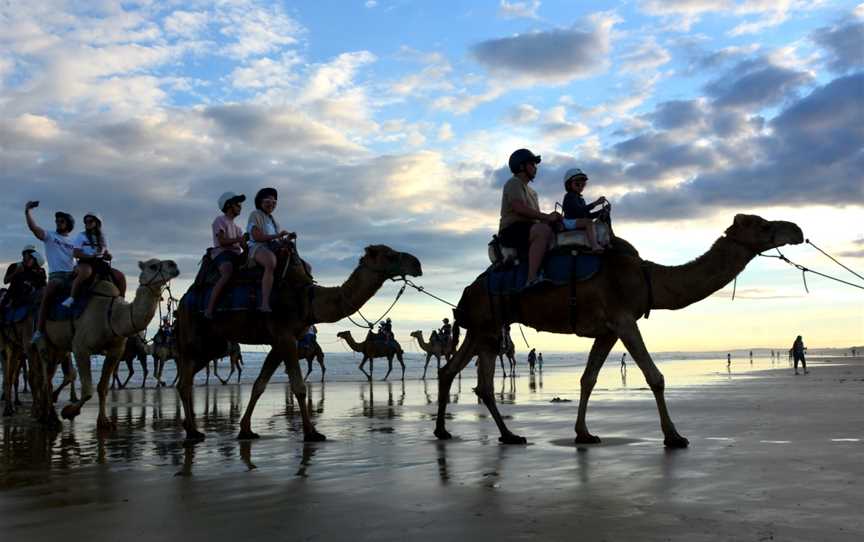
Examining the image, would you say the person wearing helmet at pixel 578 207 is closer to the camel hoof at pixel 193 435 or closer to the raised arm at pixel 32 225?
the camel hoof at pixel 193 435

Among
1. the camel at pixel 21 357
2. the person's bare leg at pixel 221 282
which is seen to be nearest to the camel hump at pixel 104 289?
the camel at pixel 21 357

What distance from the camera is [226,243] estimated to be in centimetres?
1194

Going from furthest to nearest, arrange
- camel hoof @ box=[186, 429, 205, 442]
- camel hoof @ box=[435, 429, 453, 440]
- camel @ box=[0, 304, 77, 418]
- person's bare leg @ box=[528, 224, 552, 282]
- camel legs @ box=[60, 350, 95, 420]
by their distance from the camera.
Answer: camel @ box=[0, 304, 77, 418] < camel legs @ box=[60, 350, 95, 420] < camel hoof @ box=[186, 429, 205, 442] < camel hoof @ box=[435, 429, 453, 440] < person's bare leg @ box=[528, 224, 552, 282]

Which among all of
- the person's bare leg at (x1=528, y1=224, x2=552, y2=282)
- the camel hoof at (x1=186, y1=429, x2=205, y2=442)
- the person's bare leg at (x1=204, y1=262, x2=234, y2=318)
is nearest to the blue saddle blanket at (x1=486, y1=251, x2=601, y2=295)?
the person's bare leg at (x1=528, y1=224, x2=552, y2=282)

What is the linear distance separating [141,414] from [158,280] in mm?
4990

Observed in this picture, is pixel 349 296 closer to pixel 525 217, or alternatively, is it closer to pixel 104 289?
pixel 525 217

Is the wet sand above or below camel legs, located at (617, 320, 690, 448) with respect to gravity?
below

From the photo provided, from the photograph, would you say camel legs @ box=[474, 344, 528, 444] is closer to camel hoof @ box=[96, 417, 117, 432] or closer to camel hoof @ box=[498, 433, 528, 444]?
camel hoof @ box=[498, 433, 528, 444]

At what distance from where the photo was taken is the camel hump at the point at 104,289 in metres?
14.0

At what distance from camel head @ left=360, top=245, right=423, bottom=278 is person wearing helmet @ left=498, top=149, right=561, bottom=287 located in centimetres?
124

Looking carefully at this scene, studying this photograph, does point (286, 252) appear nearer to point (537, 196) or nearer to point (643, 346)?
point (537, 196)

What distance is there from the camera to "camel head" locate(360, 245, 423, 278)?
1109 cm

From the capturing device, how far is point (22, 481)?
25.1 ft

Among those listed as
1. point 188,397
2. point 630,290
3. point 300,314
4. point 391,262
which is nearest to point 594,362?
point 630,290
